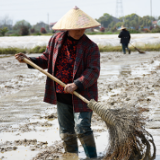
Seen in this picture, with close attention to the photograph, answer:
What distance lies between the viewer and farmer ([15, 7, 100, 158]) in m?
2.98

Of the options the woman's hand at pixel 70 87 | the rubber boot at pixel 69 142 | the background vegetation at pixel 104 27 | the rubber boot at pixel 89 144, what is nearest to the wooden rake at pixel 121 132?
the woman's hand at pixel 70 87

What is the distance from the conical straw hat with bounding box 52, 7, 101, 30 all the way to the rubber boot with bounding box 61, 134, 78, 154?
1162 millimetres

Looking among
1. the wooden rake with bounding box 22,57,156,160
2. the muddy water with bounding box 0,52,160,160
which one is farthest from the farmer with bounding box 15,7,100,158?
the muddy water with bounding box 0,52,160,160

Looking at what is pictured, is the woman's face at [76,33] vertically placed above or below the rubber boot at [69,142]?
above

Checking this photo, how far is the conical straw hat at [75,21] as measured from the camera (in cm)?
296

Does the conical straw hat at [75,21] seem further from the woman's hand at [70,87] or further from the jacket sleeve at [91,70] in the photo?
the woman's hand at [70,87]

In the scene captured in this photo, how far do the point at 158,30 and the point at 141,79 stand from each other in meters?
39.5

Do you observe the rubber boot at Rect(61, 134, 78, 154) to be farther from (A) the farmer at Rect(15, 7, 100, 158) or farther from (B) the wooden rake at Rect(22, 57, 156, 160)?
(B) the wooden rake at Rect(22, 57, 156, 160)

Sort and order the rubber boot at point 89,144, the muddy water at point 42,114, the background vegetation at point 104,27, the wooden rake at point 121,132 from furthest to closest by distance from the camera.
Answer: the background vegetation at point 104,27
the muddy water at point 42,114
the rubber boot at point 89,144
the wooden rake at point 121,132

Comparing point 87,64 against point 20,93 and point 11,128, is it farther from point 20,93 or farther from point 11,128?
point 20,93

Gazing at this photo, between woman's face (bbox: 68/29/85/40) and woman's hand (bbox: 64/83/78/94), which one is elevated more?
woman's face (bbox: 68/29/85/40)

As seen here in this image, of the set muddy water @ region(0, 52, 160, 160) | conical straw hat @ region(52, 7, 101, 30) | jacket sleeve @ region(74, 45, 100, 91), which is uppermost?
conical straw hat @ region(52, 7, 101, 30)

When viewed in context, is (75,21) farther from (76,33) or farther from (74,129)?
(74,129)

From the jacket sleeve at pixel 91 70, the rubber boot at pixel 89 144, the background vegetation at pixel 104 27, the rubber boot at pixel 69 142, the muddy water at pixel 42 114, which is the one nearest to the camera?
the jacket sleeve at pixel 91 70
